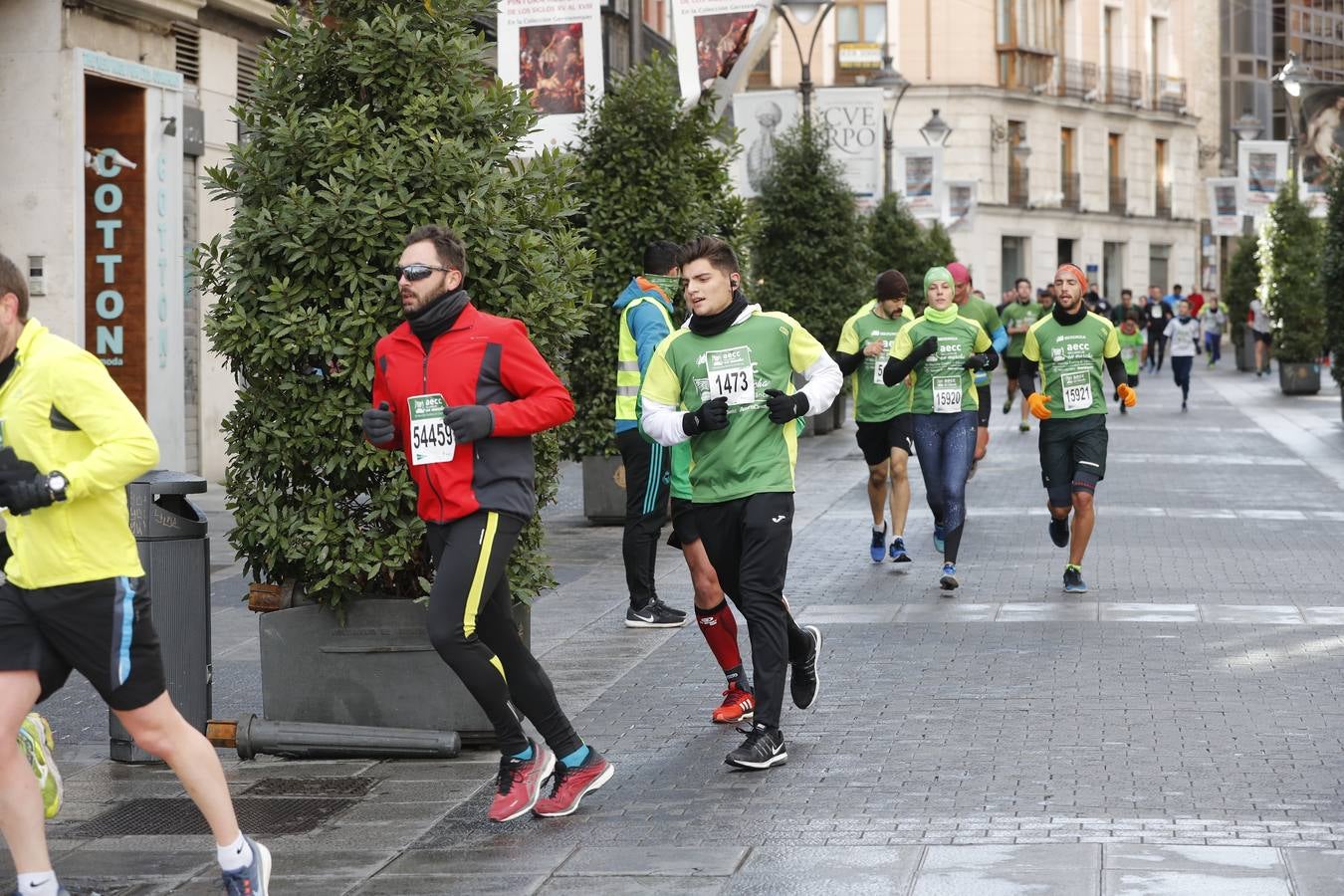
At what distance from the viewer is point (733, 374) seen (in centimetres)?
756

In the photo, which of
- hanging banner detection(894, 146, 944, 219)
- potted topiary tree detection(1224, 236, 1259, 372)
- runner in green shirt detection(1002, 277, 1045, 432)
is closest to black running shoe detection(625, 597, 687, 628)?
runner in green shirt detection(1002, 277, 1045, 432)

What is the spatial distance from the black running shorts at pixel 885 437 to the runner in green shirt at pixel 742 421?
5.90 metres

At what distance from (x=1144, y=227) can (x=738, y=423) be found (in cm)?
6704

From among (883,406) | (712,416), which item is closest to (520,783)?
(712,416)

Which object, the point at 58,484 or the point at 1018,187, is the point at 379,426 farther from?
the point at 1018,187

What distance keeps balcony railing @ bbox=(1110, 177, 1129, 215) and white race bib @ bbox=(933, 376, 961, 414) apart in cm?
5928

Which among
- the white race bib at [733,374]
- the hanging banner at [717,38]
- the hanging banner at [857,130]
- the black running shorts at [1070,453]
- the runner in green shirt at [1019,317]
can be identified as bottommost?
the black running shorts at [1070,453]

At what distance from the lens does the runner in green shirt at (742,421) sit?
24.3ft

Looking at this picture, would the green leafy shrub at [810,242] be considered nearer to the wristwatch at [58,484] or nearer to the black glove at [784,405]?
the black glove at [784,405]

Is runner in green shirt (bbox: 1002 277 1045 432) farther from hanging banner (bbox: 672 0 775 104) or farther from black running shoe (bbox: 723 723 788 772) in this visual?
black running shoe (bbox: 723 723 788 772)

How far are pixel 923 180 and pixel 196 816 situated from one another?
37984mm

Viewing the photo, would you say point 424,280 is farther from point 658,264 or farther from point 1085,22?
point 1085,22

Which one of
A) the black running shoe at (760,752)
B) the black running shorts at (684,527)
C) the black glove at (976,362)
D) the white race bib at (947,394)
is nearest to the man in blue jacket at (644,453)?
the white race bib at (947,394)

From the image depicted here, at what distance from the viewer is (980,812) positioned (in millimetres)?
6434
